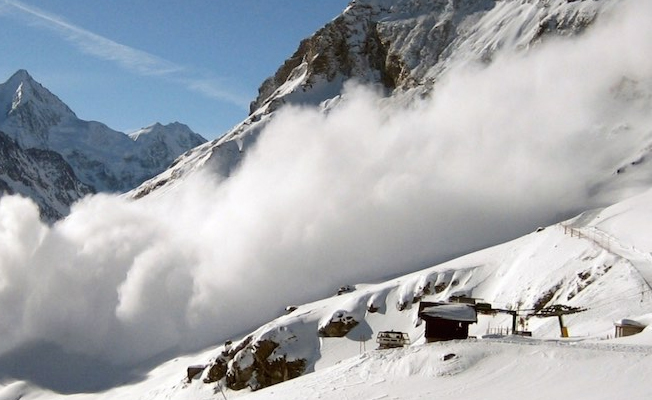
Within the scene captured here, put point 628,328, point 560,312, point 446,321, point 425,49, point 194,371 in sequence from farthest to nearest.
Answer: point 425,49
point 194,371
point 446,321
point 560,312
point 628,328

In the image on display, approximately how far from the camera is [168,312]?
133m

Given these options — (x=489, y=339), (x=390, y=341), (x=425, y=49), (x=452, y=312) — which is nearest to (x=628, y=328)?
(x=489, y=339)

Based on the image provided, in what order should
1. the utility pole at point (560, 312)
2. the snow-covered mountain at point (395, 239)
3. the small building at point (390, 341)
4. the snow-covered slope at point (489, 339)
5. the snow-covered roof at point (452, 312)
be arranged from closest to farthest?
the snow-covered slope at point (489, 339), the utility pole at point (560, 312), the snow-covered mountain at point (395, 239), the snow-covered roof at point (452, 312), the small building at point (390, 341)

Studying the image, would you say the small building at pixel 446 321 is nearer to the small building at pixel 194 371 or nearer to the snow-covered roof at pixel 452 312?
the snow-covered roof at pixel 452 312

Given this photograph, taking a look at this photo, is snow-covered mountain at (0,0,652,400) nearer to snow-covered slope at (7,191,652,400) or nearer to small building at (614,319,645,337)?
snow-covered slope at (7,191,652,400)

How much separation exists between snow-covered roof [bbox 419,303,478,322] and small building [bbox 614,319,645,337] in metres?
8.15

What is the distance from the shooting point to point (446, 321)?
145 feet

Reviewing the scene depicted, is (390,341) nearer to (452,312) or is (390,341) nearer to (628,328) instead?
(452,312)

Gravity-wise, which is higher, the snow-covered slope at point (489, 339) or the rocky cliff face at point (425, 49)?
the rocky cliff face at point (425, 49)

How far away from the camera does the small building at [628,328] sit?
126ft

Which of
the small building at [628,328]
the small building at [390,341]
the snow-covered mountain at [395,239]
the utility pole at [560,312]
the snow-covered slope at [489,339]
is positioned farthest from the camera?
→ the small building at [390,341]

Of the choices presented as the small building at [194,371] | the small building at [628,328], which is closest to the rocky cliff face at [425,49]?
the small building at [194,371]

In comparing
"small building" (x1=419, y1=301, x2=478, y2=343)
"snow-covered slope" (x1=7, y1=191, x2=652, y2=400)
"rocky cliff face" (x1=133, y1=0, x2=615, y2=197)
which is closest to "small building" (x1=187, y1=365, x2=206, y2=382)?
"snow-covered slope" (x1=7, y1=191, x2=652, y2=400)

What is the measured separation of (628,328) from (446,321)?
401 inches
